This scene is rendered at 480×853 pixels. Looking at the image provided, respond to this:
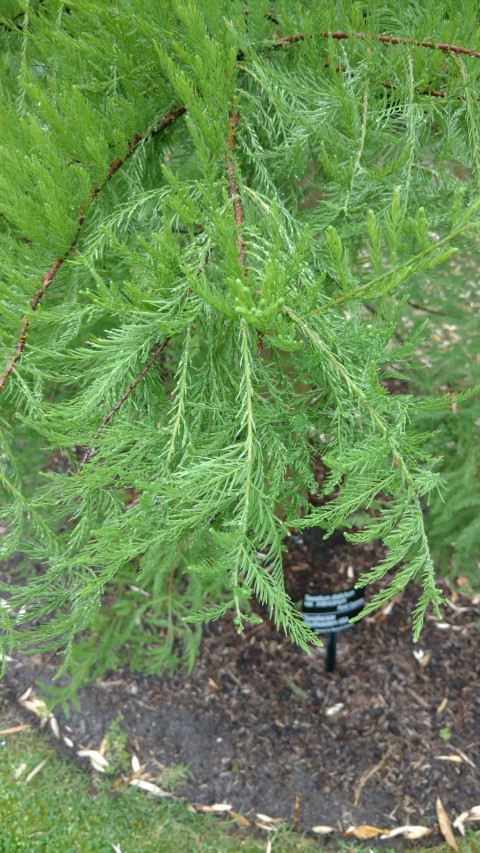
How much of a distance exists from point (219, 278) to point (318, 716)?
84.3 inches

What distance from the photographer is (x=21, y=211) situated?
110 cm

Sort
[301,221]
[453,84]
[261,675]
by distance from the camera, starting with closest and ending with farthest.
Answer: [453,84]
[301,221]
[261,675]

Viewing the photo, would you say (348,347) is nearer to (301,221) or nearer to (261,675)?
(301,221)

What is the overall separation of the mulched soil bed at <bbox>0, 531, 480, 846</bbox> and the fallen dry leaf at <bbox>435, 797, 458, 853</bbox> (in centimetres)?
2

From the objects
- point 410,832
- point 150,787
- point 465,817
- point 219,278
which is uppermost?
point 219,278

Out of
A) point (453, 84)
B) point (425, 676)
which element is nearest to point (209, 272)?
point (453, 84)

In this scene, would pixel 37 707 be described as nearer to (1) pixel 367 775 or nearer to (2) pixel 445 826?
(1) pixel 367 775

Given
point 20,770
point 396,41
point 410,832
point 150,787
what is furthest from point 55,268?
point 410,832

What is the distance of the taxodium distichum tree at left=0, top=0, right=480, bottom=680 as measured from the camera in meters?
1.03

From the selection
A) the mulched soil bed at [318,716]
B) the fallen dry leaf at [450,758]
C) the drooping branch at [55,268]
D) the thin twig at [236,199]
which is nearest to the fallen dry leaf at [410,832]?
the mulched soil bed at [318,716]

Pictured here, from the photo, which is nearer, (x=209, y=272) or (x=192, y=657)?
(x=209, y=272)

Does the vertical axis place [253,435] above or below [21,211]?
below

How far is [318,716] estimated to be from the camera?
8.90ft

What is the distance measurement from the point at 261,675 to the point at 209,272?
211 centimetres
